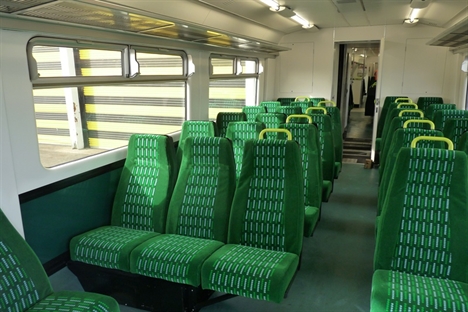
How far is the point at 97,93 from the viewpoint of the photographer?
4750 mm

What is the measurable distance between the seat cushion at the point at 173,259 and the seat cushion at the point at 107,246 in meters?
0.08

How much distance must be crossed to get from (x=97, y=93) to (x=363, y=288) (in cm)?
372

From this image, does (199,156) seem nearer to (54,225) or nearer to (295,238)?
(295,238)

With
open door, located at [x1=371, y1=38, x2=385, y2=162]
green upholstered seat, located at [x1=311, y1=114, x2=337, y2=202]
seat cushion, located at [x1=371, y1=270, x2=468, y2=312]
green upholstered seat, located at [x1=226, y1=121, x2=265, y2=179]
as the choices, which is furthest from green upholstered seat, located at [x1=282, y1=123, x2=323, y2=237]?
open door, located at [x1=371, y1=38, x2=385, y2=162]

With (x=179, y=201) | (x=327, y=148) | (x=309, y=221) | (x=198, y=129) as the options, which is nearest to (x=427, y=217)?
(x=309, y=221)

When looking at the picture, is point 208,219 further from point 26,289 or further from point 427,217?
point 427,217

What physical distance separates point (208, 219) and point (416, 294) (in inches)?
60.9

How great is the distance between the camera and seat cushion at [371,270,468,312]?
1.97 m

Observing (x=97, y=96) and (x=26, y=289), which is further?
(x=97, y=96)

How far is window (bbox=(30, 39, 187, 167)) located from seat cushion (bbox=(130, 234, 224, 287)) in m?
1.05

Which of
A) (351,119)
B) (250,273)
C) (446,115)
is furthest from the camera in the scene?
(351,119)

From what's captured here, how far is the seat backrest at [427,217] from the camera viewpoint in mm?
2318

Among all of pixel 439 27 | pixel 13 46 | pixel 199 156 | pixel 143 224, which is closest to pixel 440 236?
pixel 199 156

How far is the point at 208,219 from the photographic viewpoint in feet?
9.89
